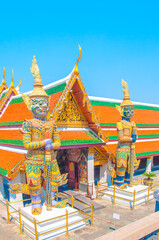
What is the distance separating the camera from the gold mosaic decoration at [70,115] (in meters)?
11.6

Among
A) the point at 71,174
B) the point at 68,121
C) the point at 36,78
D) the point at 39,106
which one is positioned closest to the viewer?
the point at 39,106

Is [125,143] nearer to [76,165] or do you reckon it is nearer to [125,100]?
[125,100]

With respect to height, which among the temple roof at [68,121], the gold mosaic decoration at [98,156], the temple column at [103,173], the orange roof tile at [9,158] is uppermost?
the temple roof at [68,121]

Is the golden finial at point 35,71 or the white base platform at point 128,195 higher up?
the golden finial at point 35,71

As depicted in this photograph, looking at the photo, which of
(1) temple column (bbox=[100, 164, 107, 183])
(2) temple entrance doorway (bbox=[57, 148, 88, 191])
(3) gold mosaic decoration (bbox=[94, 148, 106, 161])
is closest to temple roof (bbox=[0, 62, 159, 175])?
(3) gold mosaic decoration (bbox=[94, 148, 106, 161])

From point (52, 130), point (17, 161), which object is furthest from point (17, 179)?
point (52, 130)

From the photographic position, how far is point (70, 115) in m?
12.0

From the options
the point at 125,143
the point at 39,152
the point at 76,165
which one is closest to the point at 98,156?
the point at 76,165

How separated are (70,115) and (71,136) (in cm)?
131

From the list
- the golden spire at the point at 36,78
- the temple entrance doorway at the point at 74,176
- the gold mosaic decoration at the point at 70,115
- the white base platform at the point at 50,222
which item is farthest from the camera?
the temple entrance doorway at the point at 74,176

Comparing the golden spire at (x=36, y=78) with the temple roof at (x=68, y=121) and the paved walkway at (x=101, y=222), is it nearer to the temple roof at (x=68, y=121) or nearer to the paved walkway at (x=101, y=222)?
the temple roof at (x=68, y=121)

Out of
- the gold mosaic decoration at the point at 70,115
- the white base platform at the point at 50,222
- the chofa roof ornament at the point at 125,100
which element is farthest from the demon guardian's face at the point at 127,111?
the white base platform at the point at 50,222

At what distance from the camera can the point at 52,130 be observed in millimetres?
8391

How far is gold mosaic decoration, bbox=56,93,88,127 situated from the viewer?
1160 centimetres
